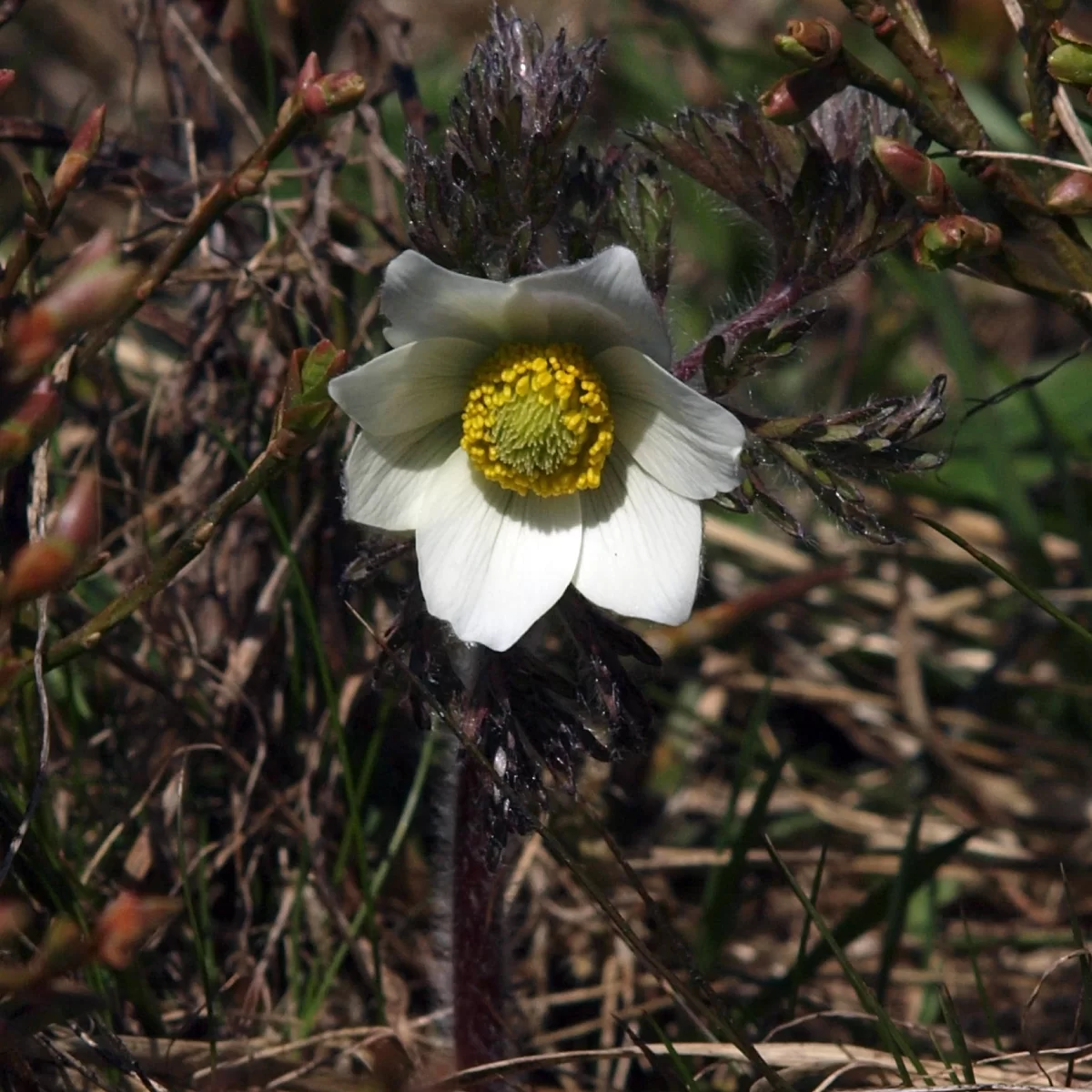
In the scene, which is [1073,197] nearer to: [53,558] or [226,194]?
[226,194]

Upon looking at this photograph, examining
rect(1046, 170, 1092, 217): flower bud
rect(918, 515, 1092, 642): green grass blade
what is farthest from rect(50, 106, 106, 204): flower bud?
rect(1046, 170, 1092, 217): flower bud

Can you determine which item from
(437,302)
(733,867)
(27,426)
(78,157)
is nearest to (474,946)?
(733,867)

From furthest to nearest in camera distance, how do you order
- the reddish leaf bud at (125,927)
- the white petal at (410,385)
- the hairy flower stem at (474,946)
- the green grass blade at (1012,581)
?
the hairy flower stem at (474,946) → the green grass blade at (1012,581) → the white petal at (410,385) → the reddish leaf bud at (125,927)

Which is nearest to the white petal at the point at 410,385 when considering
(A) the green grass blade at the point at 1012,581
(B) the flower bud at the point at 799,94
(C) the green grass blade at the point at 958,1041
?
(B) the flower bud at the point at 799,94

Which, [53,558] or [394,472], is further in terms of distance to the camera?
[394,472]

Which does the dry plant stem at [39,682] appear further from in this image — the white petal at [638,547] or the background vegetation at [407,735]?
the white petal at [638,547]

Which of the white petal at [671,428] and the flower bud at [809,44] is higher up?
the flower bud at [809,44]

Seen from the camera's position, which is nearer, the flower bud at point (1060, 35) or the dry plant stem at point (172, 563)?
the dry plant stem at point (172, 563)
